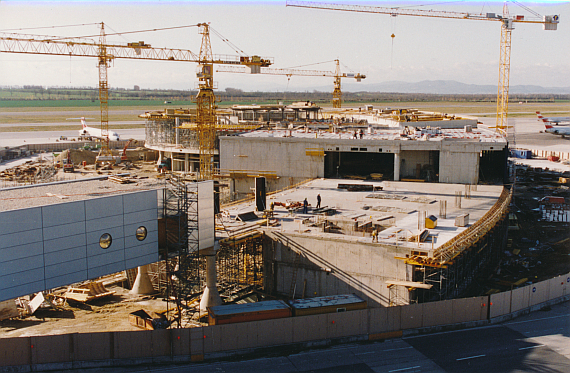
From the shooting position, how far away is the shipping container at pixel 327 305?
28.8 m

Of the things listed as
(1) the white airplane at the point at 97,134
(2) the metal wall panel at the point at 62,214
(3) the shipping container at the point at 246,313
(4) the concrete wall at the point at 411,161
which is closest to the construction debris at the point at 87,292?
(3) the shipping container at the point at 246,313

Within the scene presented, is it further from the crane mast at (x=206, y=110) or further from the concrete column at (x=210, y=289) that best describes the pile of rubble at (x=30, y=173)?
the concrete column at (x=210, y=289)

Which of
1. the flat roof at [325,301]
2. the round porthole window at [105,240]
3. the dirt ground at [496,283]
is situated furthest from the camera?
the dirt ground at [496,283]

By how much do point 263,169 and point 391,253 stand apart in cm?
2726

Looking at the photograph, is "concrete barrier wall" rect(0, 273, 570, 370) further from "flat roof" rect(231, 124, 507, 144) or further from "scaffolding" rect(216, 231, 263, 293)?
"flat roof" rect(231, 124, 507, 144)

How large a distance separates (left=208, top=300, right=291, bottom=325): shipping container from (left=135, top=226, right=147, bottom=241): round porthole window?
4916mm

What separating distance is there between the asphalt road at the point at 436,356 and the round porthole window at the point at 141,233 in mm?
6067

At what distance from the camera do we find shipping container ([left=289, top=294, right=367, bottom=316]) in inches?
1134

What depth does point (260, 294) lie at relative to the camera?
36.0 meters

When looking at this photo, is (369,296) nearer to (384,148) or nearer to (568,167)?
(384,148)

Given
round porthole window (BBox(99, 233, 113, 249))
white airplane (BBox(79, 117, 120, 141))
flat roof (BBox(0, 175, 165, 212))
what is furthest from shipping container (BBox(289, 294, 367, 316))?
white airplane (BBox(79, 117, 120, 141))

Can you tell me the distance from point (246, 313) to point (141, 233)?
6.36m

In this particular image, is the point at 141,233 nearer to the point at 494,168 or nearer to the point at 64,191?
the point at 64,191

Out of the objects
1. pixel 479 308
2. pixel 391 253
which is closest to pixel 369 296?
pixel 391 253
